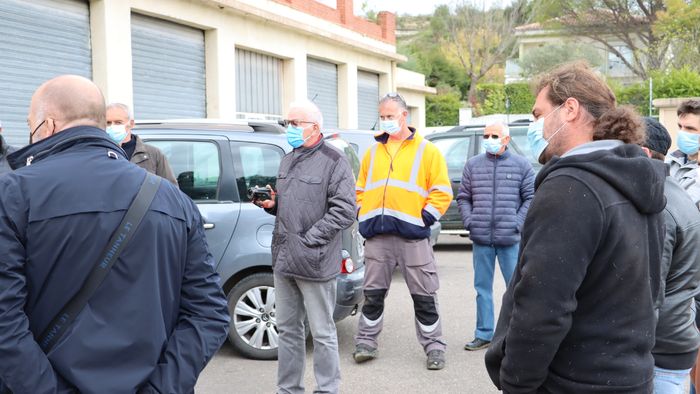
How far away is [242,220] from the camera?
6.23 metres

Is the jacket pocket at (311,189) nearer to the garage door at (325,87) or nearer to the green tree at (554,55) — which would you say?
the garage door at (325,87)

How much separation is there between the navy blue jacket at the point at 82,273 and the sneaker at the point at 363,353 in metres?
3.76

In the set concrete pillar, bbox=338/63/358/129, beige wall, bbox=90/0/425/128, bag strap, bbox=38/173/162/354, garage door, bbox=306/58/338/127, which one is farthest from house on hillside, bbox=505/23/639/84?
bag strap, bbox=38/173/162/354

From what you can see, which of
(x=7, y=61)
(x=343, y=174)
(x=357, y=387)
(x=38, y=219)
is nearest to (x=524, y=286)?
(x=38, y=219)

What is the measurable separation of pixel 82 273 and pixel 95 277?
4cm

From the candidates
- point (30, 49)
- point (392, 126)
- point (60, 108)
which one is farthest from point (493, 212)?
point (30, 49)

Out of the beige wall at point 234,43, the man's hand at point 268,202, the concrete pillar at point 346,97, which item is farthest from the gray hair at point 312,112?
the concrete pillar at point 346,97

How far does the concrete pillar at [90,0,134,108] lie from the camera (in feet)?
40.0

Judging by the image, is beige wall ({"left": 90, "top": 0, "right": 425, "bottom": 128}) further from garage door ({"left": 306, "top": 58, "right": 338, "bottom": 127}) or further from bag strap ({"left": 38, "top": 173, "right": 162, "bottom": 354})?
bag strap ({"left": 38, "top": 173, "right": 162, "bottom": 354})

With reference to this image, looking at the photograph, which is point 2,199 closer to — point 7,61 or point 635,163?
point 635,163

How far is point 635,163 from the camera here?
243 cm

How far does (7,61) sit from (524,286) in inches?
407

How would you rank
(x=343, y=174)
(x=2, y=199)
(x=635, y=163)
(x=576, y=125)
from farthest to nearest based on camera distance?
(x=343, y=174)
(x=576, y=125)
(x=635, y=163)
(x=2, y=199)

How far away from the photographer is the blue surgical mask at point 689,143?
16.5 ft
